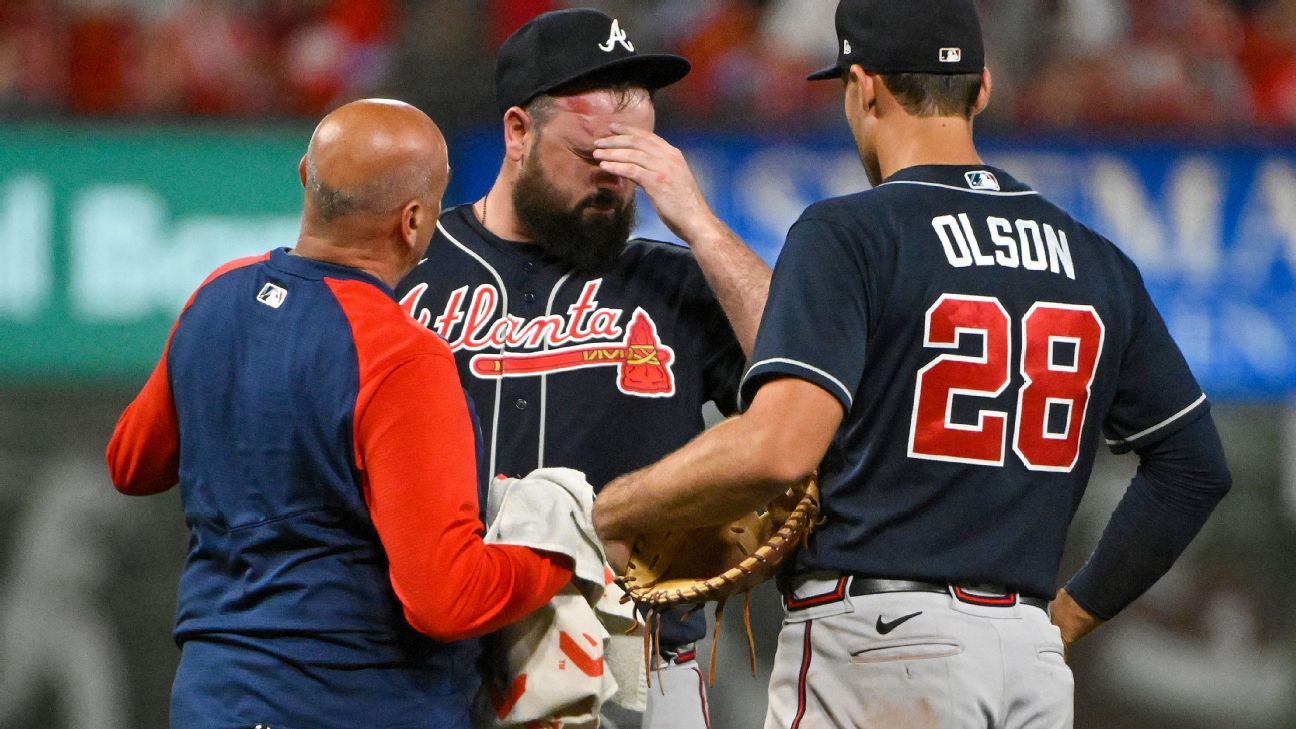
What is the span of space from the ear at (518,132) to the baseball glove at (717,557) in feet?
3.52

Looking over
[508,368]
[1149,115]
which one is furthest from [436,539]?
[1149,115]

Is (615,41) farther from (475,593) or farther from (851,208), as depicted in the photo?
(475,593)

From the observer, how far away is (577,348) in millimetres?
3301

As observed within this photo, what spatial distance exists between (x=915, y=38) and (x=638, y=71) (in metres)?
0.80

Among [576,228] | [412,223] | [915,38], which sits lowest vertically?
[576,228]

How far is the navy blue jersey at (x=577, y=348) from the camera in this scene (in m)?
3.25

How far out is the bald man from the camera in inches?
88.4

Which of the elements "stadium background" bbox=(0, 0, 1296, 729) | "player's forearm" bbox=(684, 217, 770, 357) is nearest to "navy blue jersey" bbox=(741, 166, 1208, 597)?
"player's forearm" bbox=(684, 217, 770, 357)

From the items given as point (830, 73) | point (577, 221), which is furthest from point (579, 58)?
point (830, 73)

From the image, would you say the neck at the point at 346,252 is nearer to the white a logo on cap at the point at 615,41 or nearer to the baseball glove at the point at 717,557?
the baseball glove at the point at 717,557

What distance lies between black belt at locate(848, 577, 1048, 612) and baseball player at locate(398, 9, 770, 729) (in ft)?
2.25

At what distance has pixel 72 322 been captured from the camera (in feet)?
20.0

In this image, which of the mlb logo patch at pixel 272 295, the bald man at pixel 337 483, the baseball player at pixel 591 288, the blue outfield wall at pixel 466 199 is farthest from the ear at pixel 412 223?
the blue outfield wall at pixel 466 199

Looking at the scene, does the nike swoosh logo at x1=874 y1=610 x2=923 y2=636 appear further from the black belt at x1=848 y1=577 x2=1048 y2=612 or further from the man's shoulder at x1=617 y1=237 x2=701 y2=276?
the man's shoulder at x1=617 y1=237 x2=701 y2=276
